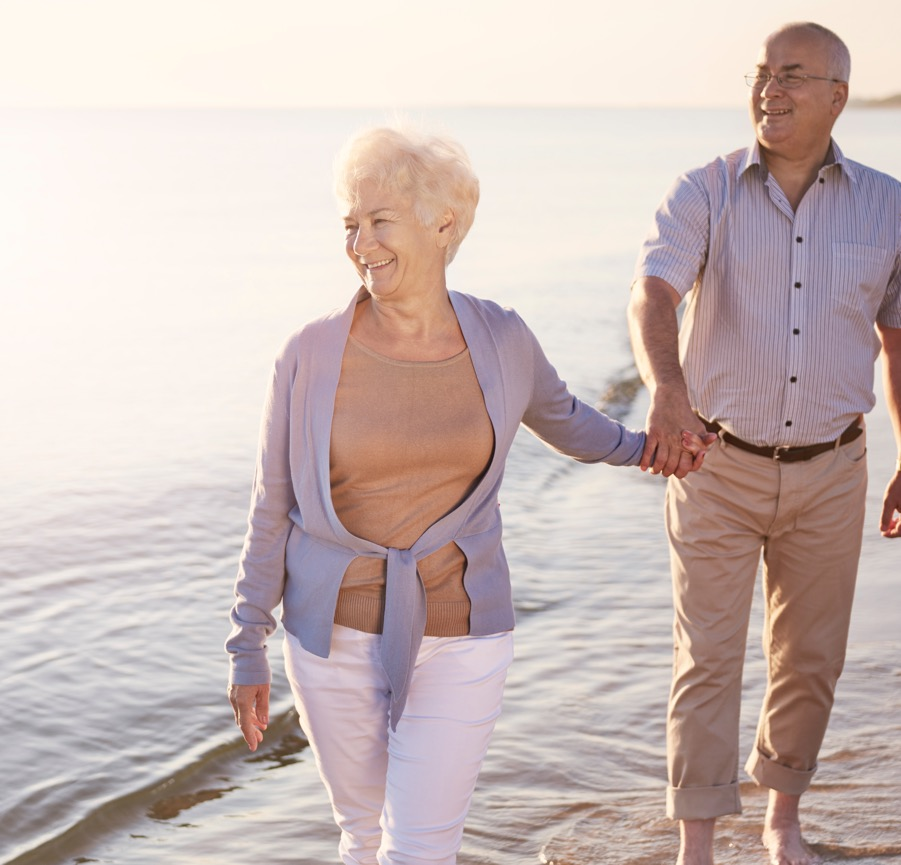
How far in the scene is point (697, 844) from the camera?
3.63 metres

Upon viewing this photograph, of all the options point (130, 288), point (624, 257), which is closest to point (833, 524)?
point (130, 288)

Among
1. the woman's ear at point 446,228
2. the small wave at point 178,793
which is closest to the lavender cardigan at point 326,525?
the woman's ear at point 446,228

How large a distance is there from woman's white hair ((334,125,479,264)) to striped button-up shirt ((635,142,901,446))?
96 centimetres

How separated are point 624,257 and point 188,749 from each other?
810 inches

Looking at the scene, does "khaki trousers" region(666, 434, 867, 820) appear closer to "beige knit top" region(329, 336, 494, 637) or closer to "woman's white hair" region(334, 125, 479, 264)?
"beige knit top" region(329, 336, 494, 637)

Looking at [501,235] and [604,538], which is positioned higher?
[501,235]

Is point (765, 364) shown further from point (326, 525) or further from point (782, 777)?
point (326, 525)

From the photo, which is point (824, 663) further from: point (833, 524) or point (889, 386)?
point (889, 386)

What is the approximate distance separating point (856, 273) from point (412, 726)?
5.72 ft

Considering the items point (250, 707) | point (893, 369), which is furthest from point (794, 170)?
point (250, 707)

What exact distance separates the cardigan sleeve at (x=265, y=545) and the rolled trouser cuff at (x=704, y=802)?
1.33 meters

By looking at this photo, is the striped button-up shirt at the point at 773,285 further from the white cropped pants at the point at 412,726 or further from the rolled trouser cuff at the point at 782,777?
the white cropped pants at the point at 412,726

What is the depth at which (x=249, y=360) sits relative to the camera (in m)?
14.3

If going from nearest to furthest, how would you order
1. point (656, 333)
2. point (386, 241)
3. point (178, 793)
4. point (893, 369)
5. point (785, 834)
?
point (386, 241), point (656, 333), point (785, 834), point (893, 369), point (178, 793)
